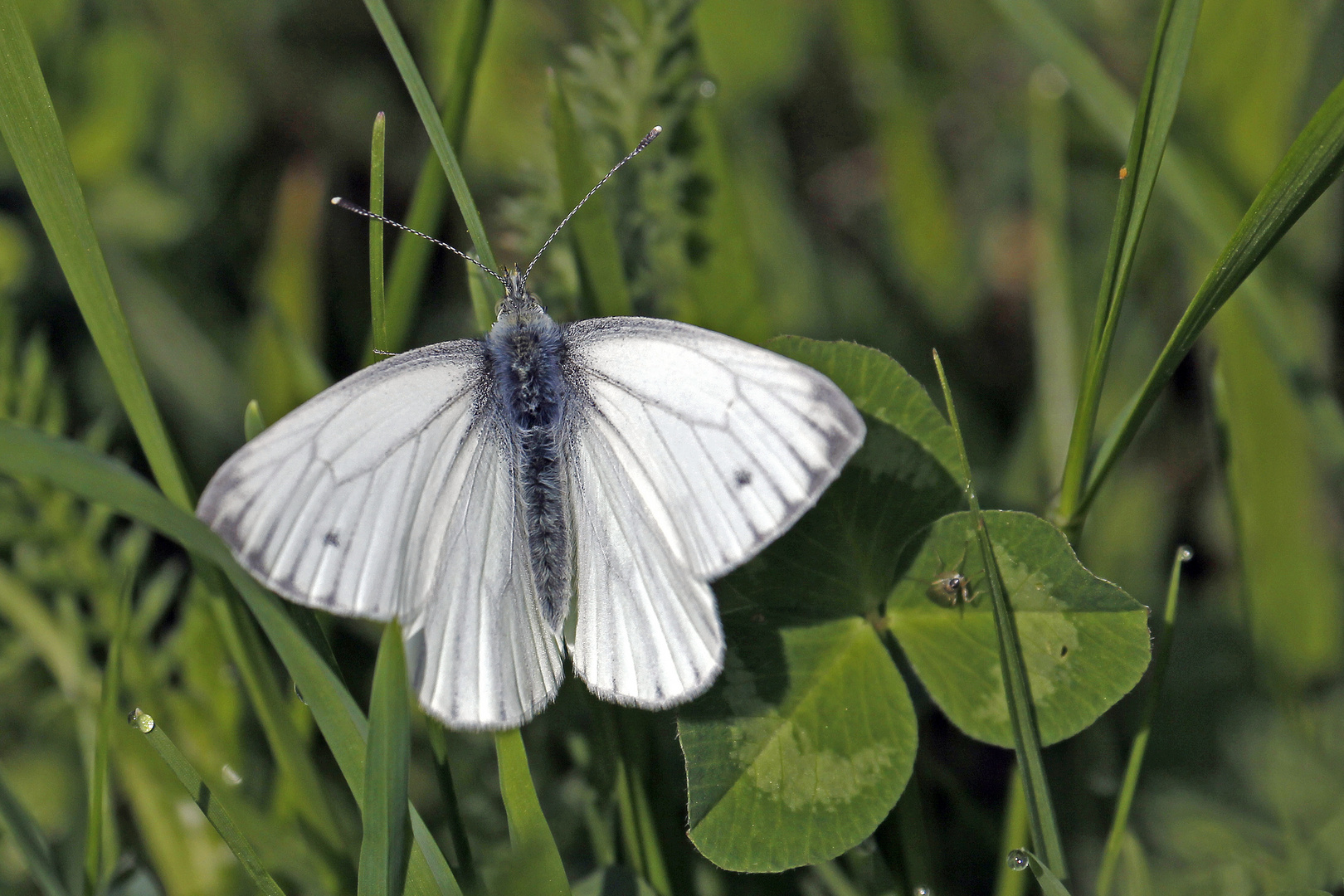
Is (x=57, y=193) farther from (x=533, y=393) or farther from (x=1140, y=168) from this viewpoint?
(x=1140, y=168)

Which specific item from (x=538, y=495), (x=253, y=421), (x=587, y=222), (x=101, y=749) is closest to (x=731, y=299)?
(x=587, y=222)

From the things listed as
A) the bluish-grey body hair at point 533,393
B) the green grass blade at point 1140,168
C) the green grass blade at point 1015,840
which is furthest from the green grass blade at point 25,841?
the green grass blade at point 1140,168

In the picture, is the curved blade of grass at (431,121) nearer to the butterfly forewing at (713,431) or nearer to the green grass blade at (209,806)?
the butterfly forewing at (713,431)

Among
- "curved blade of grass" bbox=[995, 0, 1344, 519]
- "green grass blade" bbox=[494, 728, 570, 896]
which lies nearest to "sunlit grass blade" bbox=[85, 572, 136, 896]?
"green grass blade" bbox=[494, 728, 570, 896]

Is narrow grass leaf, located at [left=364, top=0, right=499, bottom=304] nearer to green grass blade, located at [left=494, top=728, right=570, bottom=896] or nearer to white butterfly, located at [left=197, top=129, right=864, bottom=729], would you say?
white butterfly, located at [left=197, top=129, right=864, bottom=729]

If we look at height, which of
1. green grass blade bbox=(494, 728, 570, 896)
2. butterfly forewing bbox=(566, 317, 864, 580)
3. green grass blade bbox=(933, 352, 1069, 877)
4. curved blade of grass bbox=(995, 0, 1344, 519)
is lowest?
green grass blade bbox=(494, 728, 570, 896)
